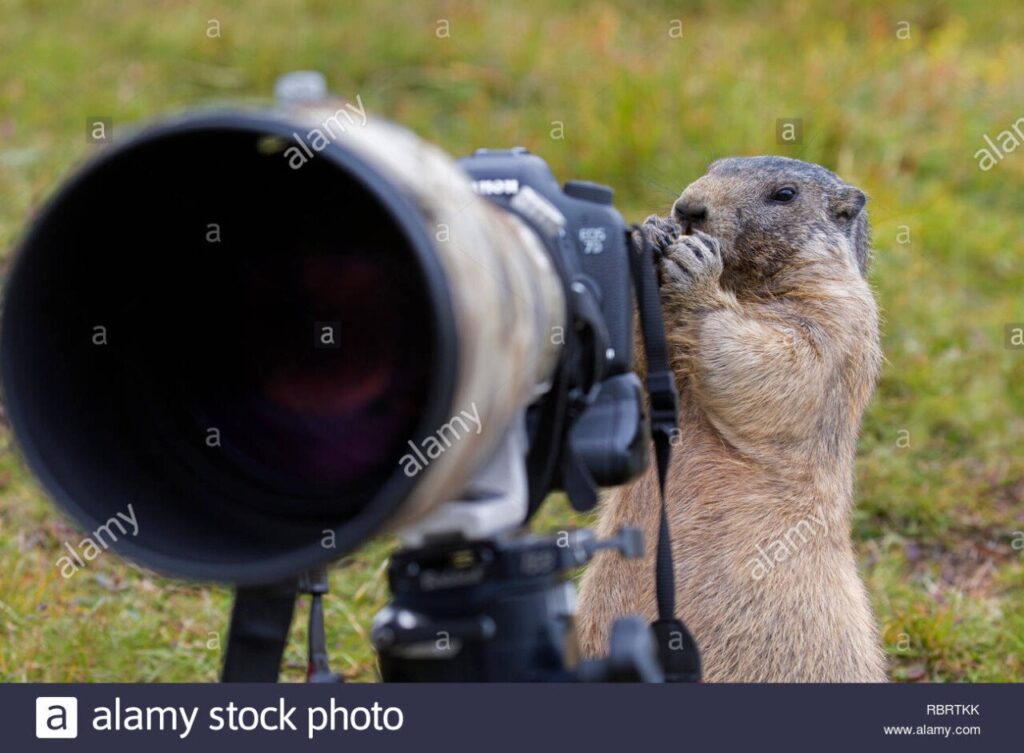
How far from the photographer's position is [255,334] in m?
2.64

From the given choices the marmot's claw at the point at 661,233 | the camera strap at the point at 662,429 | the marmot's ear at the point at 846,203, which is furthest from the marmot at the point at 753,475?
the camera strap at the point at 662,429

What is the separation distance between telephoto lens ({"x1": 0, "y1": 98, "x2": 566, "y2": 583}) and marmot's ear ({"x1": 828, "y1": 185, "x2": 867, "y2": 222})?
6.52 feet

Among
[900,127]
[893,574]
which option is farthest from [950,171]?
[893,574]

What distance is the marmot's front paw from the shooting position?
3.88 metres

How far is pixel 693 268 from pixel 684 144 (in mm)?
4352

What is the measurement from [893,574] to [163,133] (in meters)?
3.92

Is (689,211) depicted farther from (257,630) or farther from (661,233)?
(257,630)

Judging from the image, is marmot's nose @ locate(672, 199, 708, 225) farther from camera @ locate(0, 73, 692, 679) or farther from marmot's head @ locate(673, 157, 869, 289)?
camera @ locate(0, 73, 692, 679)

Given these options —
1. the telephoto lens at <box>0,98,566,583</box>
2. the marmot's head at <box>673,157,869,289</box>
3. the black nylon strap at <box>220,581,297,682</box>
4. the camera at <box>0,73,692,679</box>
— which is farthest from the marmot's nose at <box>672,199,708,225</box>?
the black nylon strap at <box>220,581,297,682</box>

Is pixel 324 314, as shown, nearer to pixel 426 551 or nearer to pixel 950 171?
pixel 426 551

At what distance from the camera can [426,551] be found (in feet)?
8.13

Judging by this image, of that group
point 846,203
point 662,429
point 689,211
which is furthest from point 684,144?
point 662,429

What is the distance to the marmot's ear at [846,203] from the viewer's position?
14.5ft

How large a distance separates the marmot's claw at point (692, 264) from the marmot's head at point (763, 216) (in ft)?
0.89
